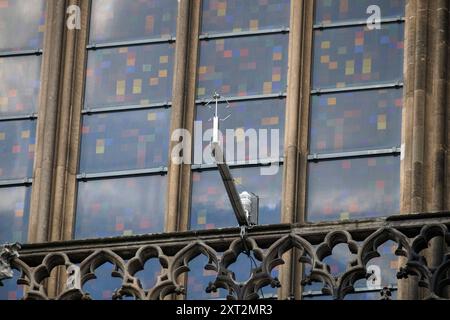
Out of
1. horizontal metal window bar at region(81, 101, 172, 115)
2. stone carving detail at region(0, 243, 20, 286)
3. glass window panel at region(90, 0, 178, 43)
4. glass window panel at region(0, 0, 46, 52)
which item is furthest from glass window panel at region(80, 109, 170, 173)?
stone carving detail at region(0, 243, 20, 286)

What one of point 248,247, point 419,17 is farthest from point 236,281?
point 419,17

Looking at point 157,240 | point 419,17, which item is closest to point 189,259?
point 157,240

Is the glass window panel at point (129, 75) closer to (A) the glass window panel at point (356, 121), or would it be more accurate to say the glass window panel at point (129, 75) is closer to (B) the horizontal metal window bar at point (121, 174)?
(B) the horizontal metal window bar at point (121, 174)

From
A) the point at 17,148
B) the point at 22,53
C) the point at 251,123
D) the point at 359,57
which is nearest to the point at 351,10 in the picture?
the point at 359,57

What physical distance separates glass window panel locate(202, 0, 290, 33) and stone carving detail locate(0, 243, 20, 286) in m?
3.07

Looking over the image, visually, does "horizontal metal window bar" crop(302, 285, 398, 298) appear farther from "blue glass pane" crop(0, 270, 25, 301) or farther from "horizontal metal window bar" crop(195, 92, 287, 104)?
"blue glass pane" crop(0, 270, 25, 301)

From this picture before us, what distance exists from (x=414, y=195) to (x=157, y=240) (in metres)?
2.21

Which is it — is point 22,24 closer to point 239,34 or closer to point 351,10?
point 239,34

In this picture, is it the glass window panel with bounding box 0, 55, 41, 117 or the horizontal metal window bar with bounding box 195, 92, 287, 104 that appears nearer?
the horizontal metal window bar with bounding box 195, 92, 287, 104

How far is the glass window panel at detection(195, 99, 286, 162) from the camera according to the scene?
1741 inches

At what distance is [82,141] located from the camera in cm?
4475

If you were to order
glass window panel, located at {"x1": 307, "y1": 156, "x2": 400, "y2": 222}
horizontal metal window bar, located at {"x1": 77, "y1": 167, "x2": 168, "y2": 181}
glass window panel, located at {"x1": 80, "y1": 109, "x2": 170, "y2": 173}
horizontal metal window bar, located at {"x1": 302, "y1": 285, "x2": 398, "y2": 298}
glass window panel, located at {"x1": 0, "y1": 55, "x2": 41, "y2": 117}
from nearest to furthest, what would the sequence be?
horizontal metal window bar, located at {"x1": 302, "y1": 285, "x2": 398, "y2": 298}
glass window panel, located at {"x1": 307, "y1": 156, "x2": 400, "y2": 222}
horizontal metal window bar, located at {"x1": 77, "y1": 167, "x2": 168, "y2": 181}
glass window panel, located at {"x1": 80, "y1": 109, "x2": 170, "y2": 173}
glass window panel, located at {"x1": 0, "y1": 55, "x2": 41, "y2": 117}
